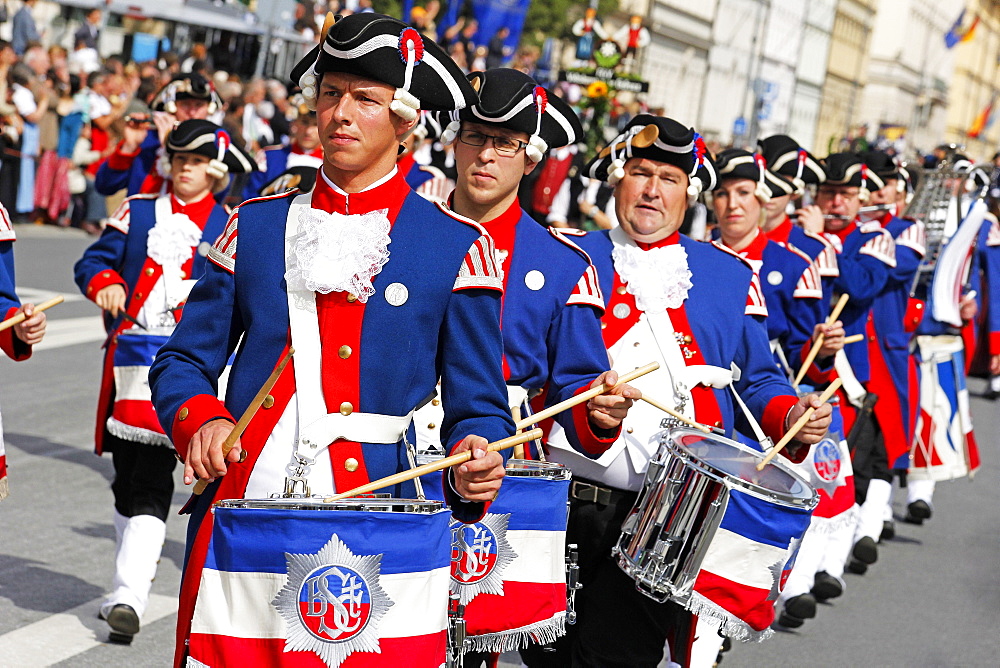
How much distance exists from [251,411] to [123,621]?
2.80m

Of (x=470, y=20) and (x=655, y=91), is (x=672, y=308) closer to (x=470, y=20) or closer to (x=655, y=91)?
(x=470, y=20)

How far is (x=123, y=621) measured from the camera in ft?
18.4

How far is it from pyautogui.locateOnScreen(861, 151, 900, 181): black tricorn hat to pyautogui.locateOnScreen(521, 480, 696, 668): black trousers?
4884mm

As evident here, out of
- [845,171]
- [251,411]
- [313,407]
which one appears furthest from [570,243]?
[845,171]

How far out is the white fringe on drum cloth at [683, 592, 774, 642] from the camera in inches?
175

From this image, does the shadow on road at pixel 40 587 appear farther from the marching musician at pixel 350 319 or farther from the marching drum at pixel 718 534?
the marching musician at pixel 350 319

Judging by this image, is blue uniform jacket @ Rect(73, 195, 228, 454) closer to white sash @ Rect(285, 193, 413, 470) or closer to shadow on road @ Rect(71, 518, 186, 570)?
shadow on road @ Rect(71, 518, 186, 570)

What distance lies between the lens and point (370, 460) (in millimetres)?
3275

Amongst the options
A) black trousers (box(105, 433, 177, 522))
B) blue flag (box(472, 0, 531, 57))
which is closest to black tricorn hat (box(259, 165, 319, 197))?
black trousers (box(105, 433, 177, 522))

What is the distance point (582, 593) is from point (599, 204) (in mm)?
16106

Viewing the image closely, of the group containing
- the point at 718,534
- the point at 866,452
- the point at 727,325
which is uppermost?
the point at 727,325

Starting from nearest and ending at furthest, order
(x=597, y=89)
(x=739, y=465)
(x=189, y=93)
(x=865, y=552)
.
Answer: (x=739, y=465)
(x=189, y=93)
(x=865, y=552)
(x=597, y=89)

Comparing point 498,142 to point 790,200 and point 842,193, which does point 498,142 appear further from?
point 842,193

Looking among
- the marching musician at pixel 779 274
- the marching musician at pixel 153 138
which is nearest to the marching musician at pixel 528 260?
the marching musician at pixel 779 274
